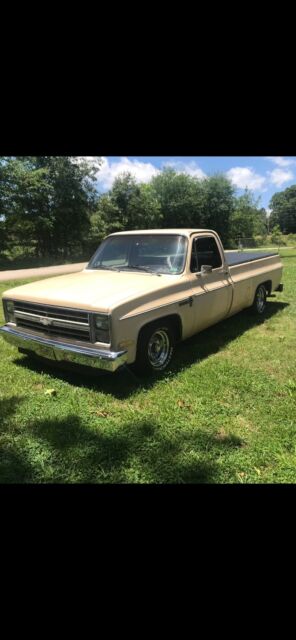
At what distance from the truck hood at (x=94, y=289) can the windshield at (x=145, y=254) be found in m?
0.20

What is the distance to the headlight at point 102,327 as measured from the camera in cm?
377

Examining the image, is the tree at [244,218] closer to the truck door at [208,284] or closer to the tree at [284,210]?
the tree at [284,210]

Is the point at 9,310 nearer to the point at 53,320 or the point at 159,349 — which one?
the point at 53,320

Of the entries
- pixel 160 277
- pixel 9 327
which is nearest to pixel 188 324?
pixel 160 277

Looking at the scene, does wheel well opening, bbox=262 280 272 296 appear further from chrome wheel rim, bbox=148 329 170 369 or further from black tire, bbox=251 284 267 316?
chrome wheel rim, bbox=148 329 170 369

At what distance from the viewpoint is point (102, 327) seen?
3.83 meters

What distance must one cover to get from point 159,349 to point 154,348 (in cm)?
10

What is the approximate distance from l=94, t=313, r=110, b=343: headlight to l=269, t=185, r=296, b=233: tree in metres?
85.2

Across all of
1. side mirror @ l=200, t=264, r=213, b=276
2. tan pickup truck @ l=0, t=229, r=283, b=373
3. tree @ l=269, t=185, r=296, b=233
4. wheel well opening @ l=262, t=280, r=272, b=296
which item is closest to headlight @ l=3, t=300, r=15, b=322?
tan pickup truck @ l=0, t=229, r=283, b=373

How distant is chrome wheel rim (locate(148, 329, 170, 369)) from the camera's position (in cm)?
450

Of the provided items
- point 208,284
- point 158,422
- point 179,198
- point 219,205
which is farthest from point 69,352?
point 219,205

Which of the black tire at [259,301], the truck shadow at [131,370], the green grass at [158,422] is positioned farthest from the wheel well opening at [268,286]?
the green grass at [158,422]
